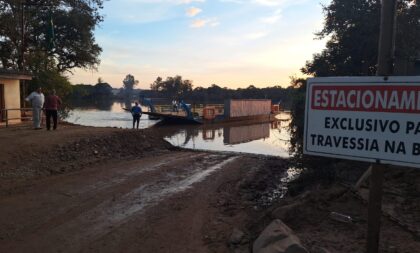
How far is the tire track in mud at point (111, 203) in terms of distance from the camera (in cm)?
659

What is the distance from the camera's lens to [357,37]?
14.5 m

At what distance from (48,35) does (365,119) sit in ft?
102

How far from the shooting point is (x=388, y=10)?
3096 millimetres

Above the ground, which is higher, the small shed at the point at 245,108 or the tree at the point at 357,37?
the tree at the point at 357,37

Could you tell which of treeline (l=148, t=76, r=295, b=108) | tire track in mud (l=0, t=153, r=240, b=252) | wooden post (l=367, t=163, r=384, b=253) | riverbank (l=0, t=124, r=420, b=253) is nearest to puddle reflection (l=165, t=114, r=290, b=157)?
tire track in mud (l=0, t=153, r=240, b=252)

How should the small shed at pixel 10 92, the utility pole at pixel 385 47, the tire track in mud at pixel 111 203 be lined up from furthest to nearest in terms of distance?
the small shed at pixel 10 92
the tire track in mud at pixel 111 203
the utility pole at pixel 385 47

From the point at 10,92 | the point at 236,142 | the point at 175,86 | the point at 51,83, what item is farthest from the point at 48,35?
the point at 175,86

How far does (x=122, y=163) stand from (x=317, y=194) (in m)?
8.45

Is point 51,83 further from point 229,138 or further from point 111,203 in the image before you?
point 111,203

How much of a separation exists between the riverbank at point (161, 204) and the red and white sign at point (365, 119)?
2.24m

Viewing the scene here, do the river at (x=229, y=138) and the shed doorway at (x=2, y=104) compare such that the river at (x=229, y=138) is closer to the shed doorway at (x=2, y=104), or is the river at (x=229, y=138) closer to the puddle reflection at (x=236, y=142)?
the puddle reflection at (x=236, y=142)

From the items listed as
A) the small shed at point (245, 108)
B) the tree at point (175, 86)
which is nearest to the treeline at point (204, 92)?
the tree at point (175, 86)

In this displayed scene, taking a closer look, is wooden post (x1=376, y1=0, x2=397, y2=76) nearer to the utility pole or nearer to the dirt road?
the utility pole

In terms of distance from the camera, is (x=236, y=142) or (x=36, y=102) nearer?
(x=36, y=102)
